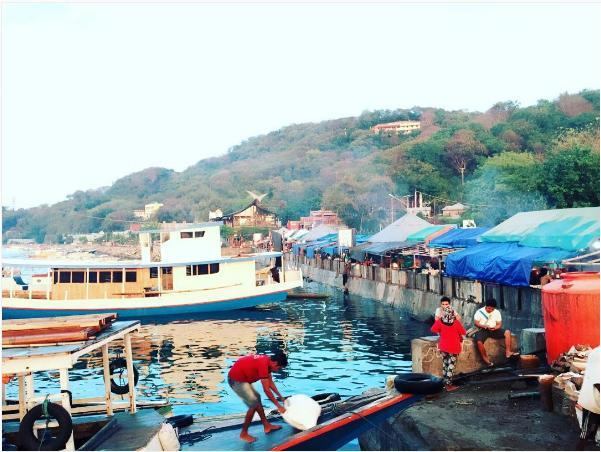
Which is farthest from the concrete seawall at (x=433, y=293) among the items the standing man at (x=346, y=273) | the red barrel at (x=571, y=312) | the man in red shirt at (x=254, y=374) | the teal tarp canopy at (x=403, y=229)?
the man in red shirt at (x=254, y=374)

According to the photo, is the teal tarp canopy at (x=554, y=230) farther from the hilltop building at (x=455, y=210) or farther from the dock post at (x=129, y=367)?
the hilltop building at (x=455, y=210)

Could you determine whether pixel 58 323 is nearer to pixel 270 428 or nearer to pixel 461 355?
pixel 270 428

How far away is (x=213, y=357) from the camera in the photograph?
82.1 ft

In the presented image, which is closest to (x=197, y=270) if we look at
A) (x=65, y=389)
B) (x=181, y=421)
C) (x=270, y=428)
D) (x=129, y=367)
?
(x=181, y=421)

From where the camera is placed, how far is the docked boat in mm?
35969

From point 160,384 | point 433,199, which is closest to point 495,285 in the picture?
point 160,384

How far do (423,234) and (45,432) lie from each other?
3036 centimetres

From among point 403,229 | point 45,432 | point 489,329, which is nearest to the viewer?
point 45,432

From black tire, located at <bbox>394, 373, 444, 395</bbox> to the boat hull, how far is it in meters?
26.8

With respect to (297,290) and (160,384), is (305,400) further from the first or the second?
(297,290)

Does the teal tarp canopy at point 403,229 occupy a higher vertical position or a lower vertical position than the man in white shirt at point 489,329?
higher

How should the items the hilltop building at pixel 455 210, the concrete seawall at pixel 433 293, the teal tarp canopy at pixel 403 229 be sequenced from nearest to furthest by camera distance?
the concrete seawall at pixel 433 293 < the teal tarp canopy at pixel 403 229 < the hilltop building at pixel 455 210

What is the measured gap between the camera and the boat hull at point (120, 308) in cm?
Answer: 3562

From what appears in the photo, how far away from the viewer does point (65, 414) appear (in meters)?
8.84
